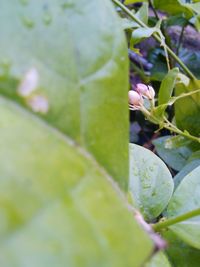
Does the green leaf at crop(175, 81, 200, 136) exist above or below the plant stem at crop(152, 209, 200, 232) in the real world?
below

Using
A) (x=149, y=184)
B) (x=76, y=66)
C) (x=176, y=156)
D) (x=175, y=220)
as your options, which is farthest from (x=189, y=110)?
(x=76, y=66)

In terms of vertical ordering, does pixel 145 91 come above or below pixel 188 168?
above

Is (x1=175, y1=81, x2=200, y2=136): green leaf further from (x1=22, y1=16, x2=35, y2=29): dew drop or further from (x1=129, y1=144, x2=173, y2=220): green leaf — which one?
(x1=22, y1=16, x2=35, y2=29): dew drop

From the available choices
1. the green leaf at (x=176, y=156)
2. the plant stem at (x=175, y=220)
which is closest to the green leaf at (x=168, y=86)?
the green leaf at (x=176, y=156)

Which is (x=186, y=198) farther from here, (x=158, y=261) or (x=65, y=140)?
(x=65, y=140)

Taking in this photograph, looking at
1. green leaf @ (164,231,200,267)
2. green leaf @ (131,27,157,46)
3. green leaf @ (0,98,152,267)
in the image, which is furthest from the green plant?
green leaf @ (131,27,157,46)

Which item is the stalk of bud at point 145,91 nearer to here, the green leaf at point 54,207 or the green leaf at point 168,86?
the green leaf at point 168,86

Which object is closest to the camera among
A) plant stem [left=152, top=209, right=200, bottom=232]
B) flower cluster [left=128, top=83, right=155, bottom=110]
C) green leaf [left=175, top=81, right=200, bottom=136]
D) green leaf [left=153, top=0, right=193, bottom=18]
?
plant stem [left=152, top=209, right=200, bottom=232]
